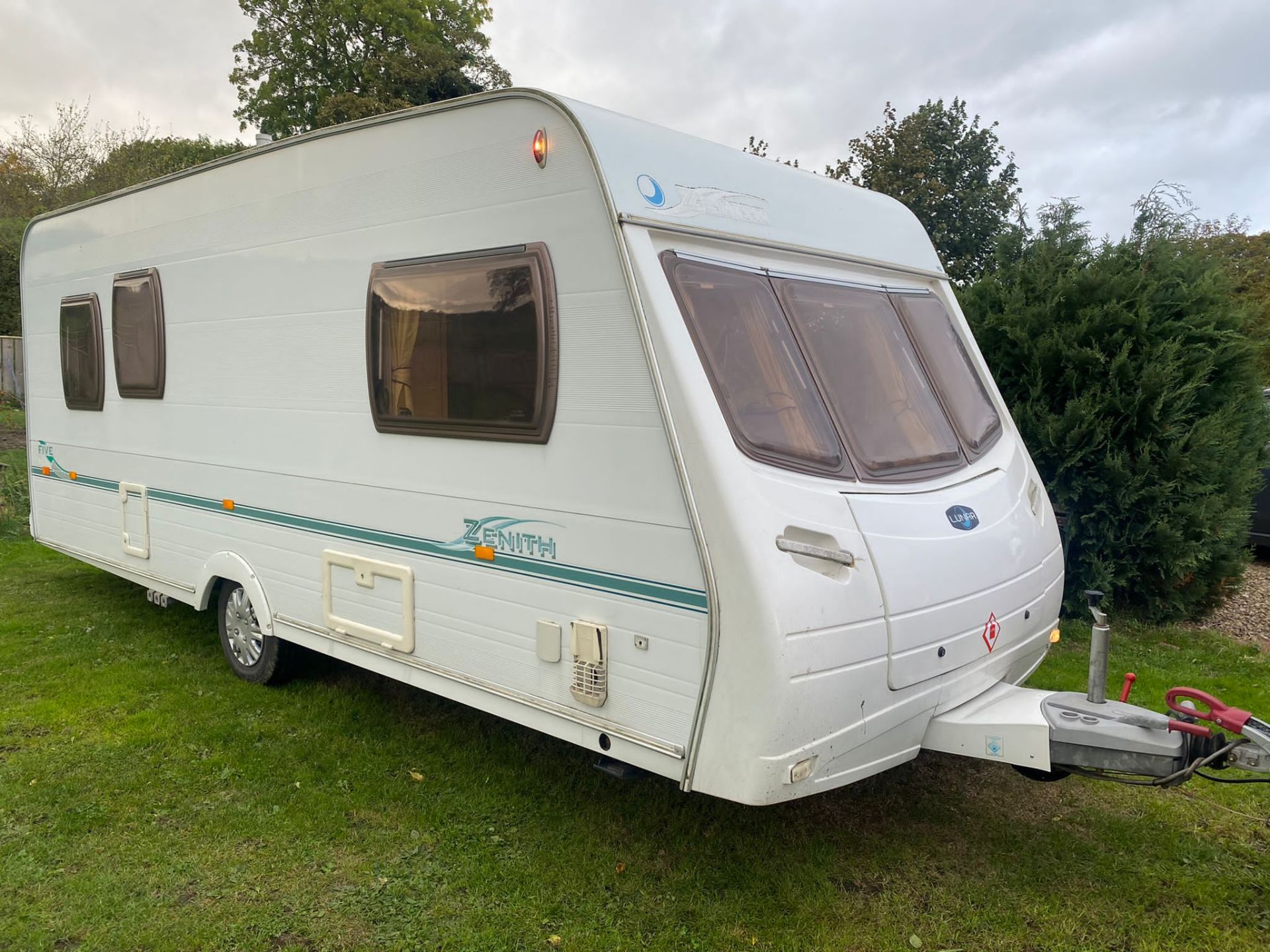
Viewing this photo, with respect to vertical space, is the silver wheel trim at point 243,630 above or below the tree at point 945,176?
below

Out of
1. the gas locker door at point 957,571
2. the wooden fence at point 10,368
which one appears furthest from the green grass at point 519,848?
the wooden fence at point 10,368

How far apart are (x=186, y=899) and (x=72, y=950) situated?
14.3 inches

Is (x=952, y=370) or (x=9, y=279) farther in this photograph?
(x=9, y=279)

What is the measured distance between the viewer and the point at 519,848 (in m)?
3.62

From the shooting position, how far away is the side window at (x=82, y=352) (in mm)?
5867

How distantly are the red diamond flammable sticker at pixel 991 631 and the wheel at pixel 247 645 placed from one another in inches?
141

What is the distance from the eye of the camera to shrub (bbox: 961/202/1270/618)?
232 inches

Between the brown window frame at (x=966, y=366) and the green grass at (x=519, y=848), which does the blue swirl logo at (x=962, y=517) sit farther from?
the green grass at (x=519, y=848)

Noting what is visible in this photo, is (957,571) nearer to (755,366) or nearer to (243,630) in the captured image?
(755,366)

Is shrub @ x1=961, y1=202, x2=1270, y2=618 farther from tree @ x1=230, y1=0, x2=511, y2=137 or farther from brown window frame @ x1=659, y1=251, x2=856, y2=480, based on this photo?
tree @ x1=230, y1=0, x2=511, y2=137

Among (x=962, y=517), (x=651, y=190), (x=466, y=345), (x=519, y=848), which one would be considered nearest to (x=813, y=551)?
(x=962, y=517)

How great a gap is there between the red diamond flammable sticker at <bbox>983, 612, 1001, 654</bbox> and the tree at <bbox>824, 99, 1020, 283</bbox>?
1409cm

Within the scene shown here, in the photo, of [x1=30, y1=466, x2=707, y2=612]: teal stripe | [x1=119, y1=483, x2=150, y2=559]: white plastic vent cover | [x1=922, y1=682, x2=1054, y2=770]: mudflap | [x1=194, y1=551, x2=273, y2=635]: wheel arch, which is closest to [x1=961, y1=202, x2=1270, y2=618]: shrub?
[x1=922, y1=682, x2=1054, y2=770]: mudflap

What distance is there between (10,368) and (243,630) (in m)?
17.8
